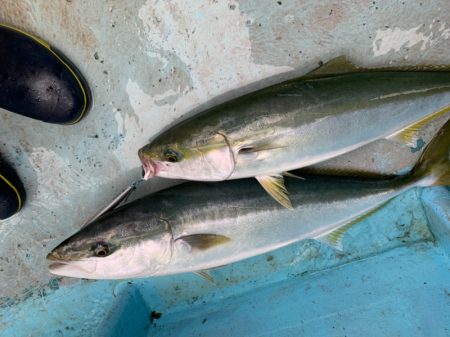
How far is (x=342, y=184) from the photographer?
1.95 m

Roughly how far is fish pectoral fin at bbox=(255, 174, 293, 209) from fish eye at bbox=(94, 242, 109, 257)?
0.83 m

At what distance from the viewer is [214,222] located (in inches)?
72.3

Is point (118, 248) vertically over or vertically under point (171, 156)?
under

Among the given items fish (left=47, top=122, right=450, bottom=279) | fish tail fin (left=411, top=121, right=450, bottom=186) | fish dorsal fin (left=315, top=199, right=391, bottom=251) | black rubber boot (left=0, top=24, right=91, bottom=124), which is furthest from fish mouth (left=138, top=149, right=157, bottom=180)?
fish tail fin (left=411, top=121, right=450, bottom=186)

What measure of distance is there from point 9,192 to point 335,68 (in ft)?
6.36

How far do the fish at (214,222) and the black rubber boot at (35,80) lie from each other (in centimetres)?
65

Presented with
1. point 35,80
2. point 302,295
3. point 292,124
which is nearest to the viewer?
point 292,124

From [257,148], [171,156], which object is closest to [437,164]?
[257,148]

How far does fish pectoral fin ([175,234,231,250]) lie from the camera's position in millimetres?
1812

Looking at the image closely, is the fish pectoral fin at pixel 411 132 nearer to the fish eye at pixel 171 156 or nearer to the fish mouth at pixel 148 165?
the fish eye at pixel 171 156

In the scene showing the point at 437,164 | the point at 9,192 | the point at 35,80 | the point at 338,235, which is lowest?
the point at 338,235

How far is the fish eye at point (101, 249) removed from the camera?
1.78m

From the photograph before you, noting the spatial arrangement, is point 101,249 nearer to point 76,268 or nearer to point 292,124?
point 76,268

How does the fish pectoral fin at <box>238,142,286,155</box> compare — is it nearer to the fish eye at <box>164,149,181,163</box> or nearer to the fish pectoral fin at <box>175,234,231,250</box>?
the fish eye at <box>164,149,181,163</box>
